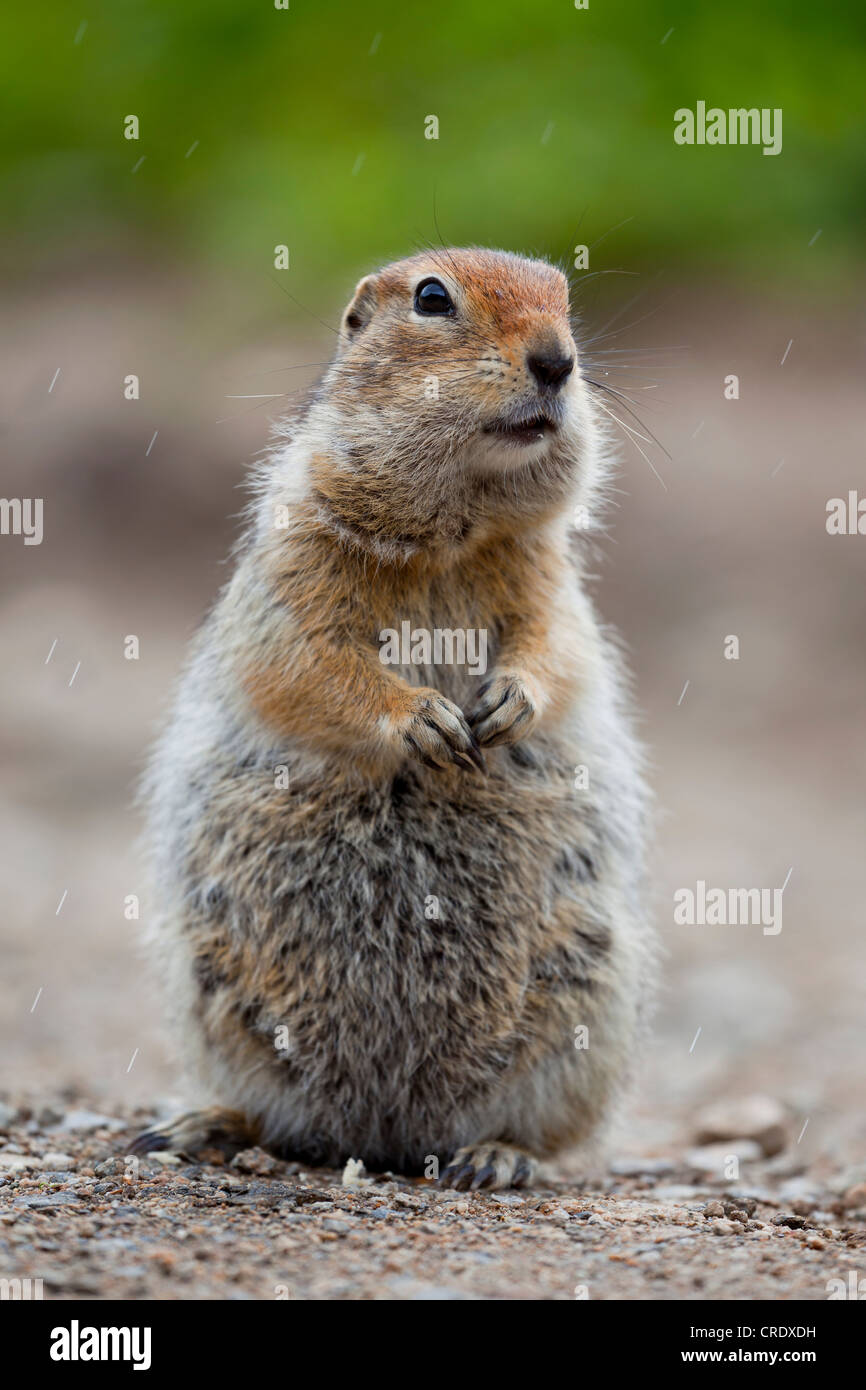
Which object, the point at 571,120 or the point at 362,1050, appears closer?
the point at 362,1050

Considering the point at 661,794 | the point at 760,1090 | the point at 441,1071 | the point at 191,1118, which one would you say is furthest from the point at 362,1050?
the point at 661,794

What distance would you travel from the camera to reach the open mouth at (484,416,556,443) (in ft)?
16.7

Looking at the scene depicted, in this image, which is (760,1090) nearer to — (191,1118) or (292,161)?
(191,1118)

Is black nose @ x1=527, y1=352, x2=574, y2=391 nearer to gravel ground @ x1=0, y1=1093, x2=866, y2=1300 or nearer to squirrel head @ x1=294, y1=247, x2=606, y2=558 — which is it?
squirrel head @ x1=294, y1=247, x2=606, y2=558

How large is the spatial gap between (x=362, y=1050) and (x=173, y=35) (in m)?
16.7

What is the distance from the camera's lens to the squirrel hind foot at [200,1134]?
5668 mm

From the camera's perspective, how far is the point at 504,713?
17.2 feet

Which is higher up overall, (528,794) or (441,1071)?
(528,794)

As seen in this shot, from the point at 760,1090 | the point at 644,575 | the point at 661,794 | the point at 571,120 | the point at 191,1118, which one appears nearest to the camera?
the point at 191,1118

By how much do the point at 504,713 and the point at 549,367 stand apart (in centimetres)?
116

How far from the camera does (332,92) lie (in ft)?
62.5

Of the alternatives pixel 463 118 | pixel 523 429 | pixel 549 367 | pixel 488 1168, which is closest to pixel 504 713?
pixel 523 429

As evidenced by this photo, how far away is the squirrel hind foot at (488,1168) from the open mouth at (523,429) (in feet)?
8.26

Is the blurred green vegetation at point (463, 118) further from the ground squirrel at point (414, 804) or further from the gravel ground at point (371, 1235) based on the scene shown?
the gravel ground at point (371, 1235)
